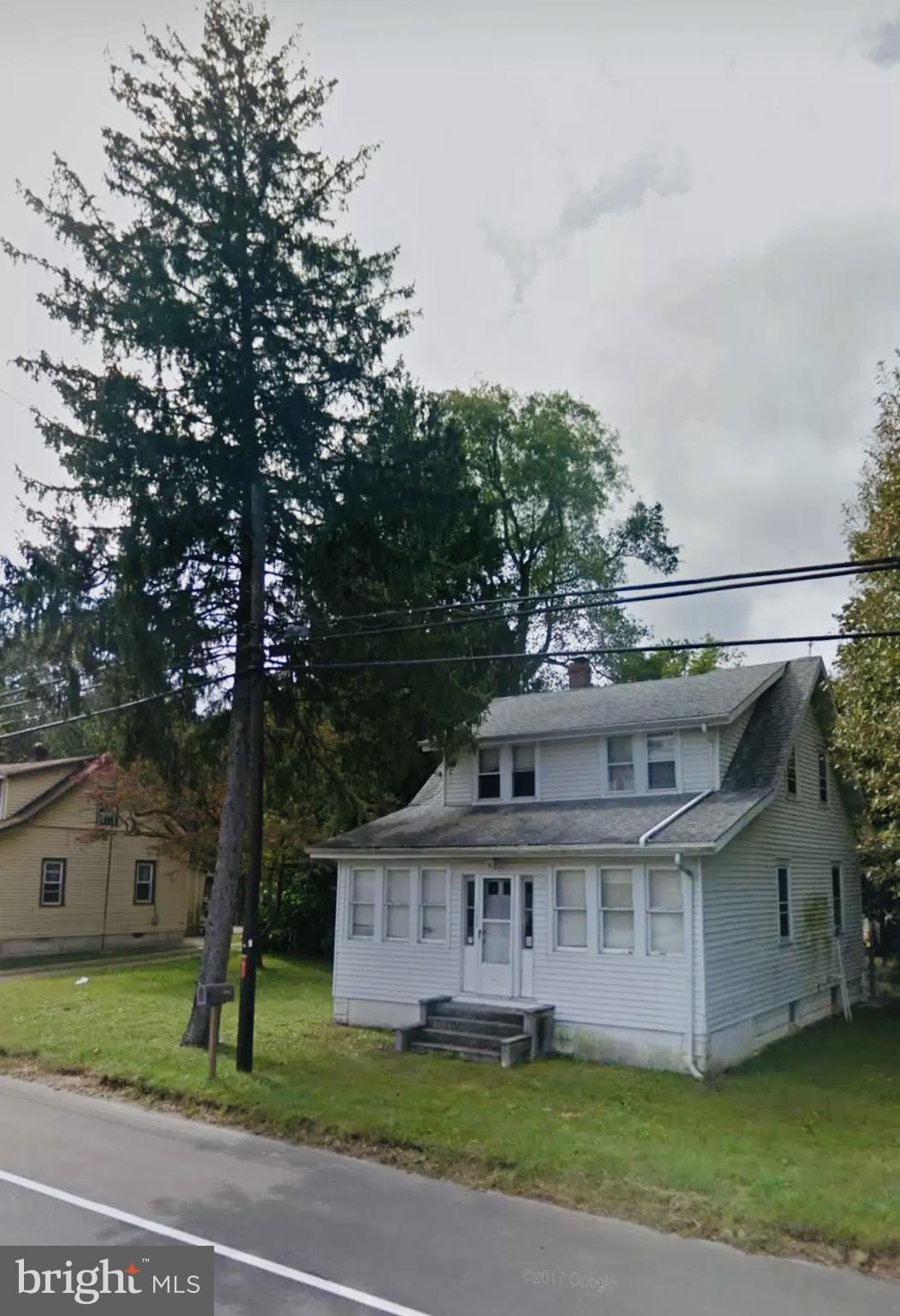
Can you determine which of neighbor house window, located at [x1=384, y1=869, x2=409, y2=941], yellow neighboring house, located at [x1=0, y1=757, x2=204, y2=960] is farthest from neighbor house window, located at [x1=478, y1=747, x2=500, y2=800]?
yellow neighboring house, located at [x1=0, y1=757, x2=204, y2=960]

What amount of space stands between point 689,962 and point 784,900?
4.37 metres

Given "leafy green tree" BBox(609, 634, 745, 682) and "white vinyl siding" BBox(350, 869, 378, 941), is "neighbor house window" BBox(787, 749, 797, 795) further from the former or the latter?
"leafy green tree" BBox(609, 634, 745, 682)

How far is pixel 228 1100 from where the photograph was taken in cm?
1123

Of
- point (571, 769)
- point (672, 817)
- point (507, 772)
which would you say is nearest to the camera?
point (672, 817)

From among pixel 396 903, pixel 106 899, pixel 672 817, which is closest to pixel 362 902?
pixel 396 903

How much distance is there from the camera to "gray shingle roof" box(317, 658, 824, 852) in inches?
579

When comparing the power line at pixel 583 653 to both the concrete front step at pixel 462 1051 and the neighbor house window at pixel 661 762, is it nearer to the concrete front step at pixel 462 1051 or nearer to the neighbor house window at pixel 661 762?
the neighbor house window at pixel 661 762

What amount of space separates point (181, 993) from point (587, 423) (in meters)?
25.6

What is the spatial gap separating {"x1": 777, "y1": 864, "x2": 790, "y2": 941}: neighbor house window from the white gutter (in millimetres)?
2416

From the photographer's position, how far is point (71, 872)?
2978 cm

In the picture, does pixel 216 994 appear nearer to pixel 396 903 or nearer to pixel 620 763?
pixel 396 903

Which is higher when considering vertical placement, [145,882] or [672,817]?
[672,817]

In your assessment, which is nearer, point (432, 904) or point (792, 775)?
point (432, 904)

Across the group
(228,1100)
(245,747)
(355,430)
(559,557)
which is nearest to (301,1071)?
(228,1100)
